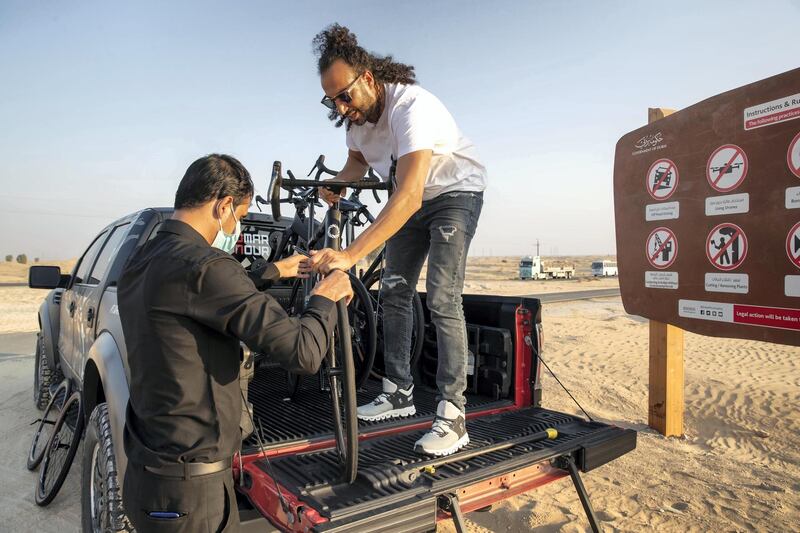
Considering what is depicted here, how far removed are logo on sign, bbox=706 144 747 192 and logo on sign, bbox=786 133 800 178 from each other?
288 millimetres

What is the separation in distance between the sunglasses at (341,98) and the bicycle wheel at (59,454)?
2.39 metres

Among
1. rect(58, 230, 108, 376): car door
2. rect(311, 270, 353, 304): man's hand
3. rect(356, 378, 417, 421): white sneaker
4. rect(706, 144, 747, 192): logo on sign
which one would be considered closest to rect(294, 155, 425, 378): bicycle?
rect(356, 378, 417, 421): white sneaker

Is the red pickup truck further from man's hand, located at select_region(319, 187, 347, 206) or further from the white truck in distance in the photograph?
the white truck in distance

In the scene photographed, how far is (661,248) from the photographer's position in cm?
446

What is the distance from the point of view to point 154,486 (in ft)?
6.17

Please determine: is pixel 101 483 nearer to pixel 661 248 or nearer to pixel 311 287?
pixel 311 287

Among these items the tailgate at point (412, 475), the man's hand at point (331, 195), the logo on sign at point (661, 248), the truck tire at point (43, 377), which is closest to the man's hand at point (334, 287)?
the man's hand at point (331, 195)

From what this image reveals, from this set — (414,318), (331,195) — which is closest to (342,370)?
(331,195)

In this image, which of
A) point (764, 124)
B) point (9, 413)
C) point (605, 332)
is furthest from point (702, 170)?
point (605, 332)

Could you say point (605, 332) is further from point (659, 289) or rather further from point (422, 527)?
point (422, 527)

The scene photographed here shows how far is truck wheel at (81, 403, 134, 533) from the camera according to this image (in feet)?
7.81

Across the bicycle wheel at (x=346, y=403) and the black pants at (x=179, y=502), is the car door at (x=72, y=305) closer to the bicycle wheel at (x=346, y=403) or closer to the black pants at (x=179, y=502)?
the black pants at (x=179, y=502)

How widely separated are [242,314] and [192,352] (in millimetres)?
238

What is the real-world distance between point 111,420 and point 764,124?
4.35m
